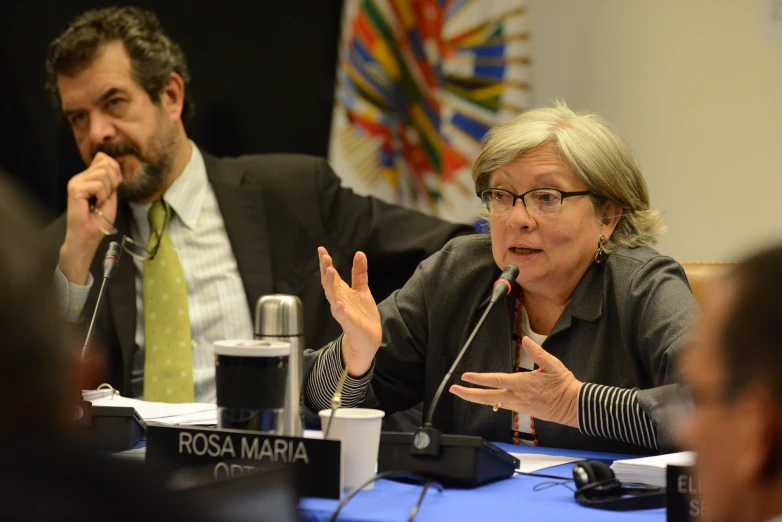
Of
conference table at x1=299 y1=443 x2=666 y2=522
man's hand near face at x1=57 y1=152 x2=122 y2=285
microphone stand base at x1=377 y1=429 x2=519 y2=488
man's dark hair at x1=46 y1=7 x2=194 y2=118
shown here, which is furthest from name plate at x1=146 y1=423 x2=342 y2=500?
man's dark hair at x1=46 y1=7 x2=194 y2=118

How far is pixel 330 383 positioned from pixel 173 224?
1130mm

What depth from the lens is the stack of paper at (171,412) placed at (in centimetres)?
191

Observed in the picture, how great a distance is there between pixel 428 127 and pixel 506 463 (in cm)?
233

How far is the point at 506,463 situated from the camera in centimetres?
154

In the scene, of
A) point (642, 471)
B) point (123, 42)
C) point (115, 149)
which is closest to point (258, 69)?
point (123, 42)

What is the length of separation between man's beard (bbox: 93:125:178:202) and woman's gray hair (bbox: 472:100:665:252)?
1.15 meters

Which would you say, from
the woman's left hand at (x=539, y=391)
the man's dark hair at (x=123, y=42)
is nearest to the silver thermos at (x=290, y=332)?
the woman's left hand at (x=539, y=391)

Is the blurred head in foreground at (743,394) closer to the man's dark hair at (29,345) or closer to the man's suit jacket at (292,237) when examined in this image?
the man's dark hair at (29,345)

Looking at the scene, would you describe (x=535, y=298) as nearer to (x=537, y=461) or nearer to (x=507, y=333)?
(x=507, y=333)

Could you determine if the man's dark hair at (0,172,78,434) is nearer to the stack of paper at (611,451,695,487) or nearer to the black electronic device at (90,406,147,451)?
the stack of paper at (611,451,695,487)

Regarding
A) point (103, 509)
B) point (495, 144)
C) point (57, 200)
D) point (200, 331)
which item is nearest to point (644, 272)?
point (495, 144)

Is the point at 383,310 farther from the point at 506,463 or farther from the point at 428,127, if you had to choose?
the point at 428,127

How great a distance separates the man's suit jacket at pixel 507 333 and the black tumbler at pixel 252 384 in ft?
2.30

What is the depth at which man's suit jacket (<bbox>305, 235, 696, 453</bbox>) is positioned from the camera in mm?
1964
